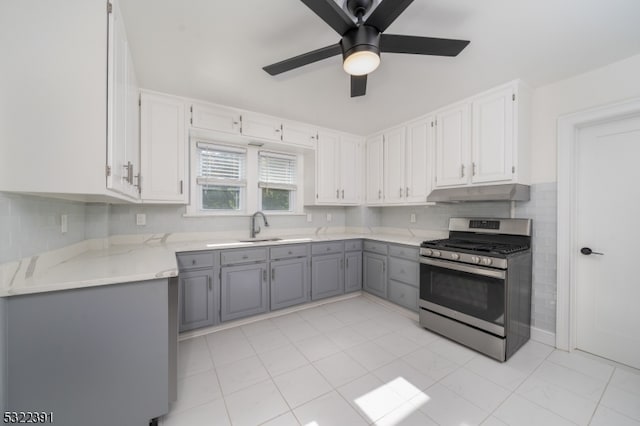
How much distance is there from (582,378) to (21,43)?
151 inches

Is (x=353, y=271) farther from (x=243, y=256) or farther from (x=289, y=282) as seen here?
(x=243, y=256)

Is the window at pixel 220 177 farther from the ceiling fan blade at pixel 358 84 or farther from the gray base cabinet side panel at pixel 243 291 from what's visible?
the ceiling fan blade at pixel 358 84

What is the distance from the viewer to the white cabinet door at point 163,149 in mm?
2389

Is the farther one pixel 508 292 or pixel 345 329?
pixel 345 329

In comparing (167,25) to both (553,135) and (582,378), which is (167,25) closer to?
(553,135)

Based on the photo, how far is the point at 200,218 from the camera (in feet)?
9.66

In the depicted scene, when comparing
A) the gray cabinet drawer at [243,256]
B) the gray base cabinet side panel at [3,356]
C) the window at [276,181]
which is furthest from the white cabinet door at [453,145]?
the gray base cabinet side panel at [3,356]

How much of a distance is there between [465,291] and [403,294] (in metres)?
0.79

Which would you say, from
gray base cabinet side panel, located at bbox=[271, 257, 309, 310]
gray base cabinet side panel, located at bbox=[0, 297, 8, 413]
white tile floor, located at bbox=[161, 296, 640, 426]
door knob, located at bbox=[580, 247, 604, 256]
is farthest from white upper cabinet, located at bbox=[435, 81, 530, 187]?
gray base cabinet side panel, located at bbox=[0, 297, 8, 413]

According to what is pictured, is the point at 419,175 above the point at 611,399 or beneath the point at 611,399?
above

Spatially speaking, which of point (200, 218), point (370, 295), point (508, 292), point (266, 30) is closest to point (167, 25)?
point (266, 30)

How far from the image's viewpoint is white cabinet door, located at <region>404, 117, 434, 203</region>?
2.92 meters

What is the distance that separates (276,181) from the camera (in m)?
3.56

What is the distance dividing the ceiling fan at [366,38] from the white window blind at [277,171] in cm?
202
